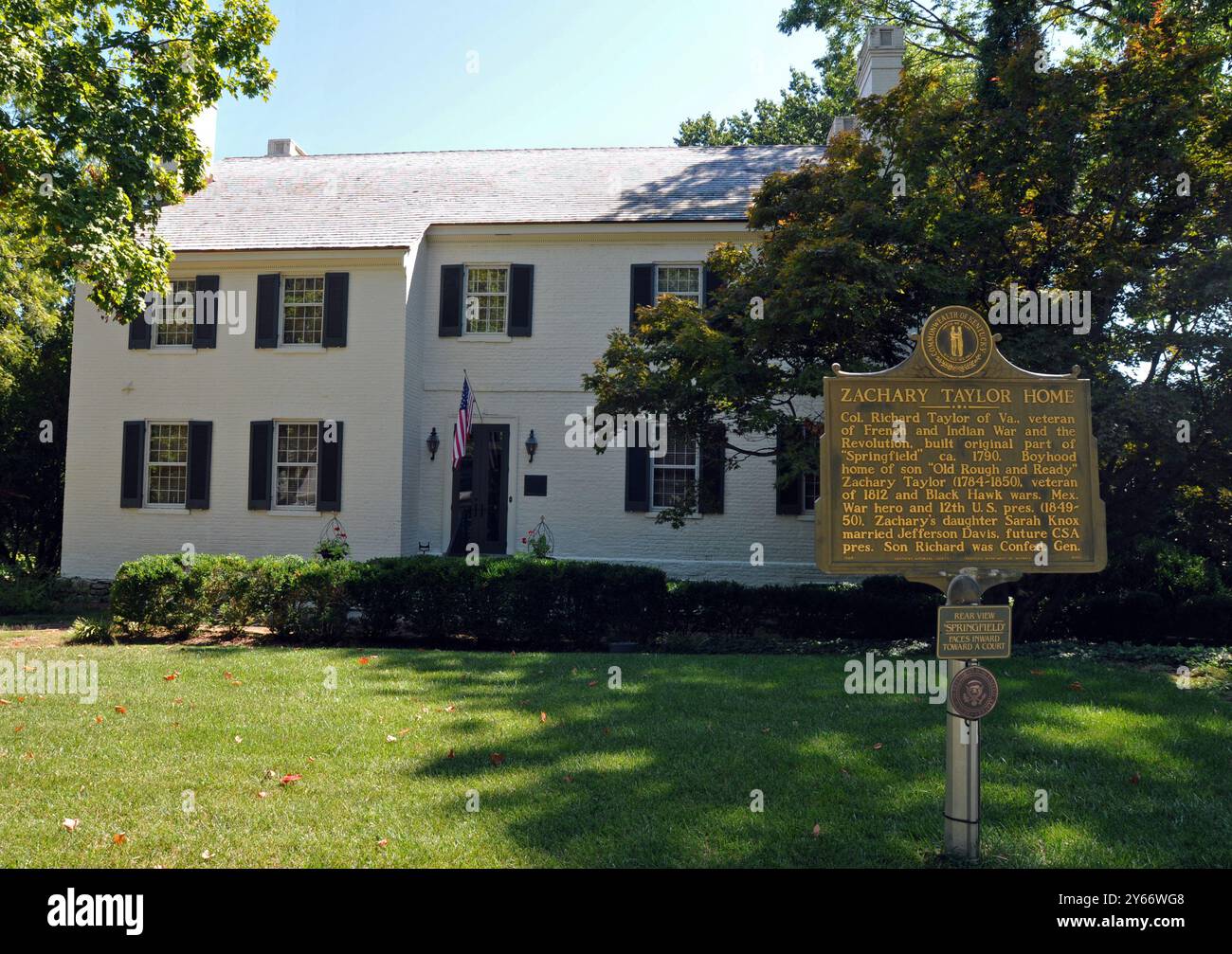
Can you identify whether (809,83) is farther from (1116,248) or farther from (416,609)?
(416,609)

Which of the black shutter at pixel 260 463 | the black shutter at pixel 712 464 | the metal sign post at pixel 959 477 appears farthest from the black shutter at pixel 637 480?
the metal sign post at pixel 959 477

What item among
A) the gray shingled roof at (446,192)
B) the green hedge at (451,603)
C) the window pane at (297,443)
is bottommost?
the green hedge at (451,603)

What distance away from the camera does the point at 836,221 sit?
10812 mm

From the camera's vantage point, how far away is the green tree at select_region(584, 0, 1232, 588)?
1031 centimetres

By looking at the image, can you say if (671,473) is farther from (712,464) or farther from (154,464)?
Result: (154,464)

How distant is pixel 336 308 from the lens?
56.6ft

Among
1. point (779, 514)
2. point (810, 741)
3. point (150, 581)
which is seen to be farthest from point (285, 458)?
point (810, 741)

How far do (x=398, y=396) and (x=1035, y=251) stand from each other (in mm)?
10831

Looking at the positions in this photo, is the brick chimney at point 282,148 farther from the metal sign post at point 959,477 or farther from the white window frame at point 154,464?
the metal sign post at point 959,477

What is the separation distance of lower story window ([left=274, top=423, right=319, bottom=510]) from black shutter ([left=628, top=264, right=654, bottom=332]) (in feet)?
20.9

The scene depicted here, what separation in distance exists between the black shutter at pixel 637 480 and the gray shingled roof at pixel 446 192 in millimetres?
4320

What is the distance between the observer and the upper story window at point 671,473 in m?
17.2

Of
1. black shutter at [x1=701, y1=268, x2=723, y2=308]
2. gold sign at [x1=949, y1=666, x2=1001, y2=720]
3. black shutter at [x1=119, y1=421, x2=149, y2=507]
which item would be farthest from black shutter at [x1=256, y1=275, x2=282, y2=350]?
gold sign at [x1=949, y1=666, x2=1001, y2=720]

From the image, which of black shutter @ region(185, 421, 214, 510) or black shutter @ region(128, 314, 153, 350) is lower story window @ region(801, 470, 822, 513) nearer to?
black shutter @ region(185, 421, 214, 510)
